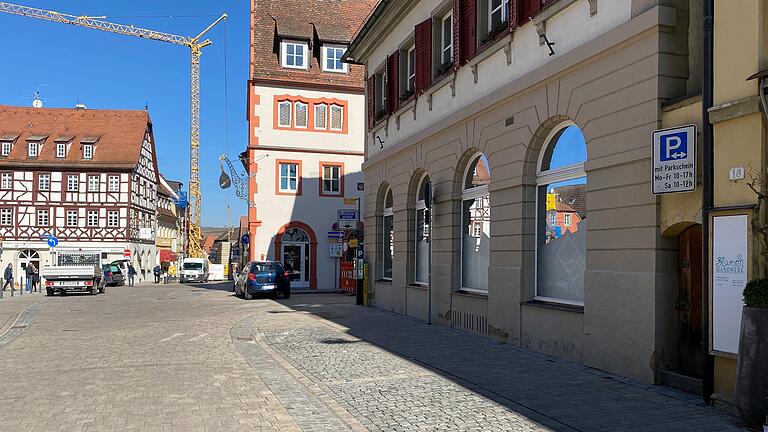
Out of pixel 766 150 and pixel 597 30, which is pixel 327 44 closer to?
pixel 597 30

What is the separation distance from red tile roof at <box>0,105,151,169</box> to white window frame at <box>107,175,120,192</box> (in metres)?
0.97

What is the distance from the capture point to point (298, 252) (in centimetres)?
3656

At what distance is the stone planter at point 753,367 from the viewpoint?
5902 mm

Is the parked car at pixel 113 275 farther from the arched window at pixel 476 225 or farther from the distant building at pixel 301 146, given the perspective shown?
the arched window at pixel 476 225

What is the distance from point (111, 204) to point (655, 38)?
5193 centimetres

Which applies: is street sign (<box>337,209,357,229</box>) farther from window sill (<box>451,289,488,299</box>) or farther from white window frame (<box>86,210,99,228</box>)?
white window frame (<box>86,210,99,228</box>)

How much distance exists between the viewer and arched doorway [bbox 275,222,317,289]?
1422 inches

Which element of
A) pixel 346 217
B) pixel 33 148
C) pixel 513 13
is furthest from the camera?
pixel 33 148

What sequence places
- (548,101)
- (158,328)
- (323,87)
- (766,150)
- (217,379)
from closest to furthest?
(766,150)
(217,379)
(548,101)
(158,328)
(323,87)

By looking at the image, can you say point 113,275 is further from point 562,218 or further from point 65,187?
point 562,218

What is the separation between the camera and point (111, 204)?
5425 cm

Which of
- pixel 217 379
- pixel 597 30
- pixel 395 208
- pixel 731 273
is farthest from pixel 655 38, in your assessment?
pixel 395 208

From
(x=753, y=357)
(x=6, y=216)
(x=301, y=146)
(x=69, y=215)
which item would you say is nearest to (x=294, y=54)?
(x=301, y=146)

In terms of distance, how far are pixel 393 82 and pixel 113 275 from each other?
33465 millimetres
